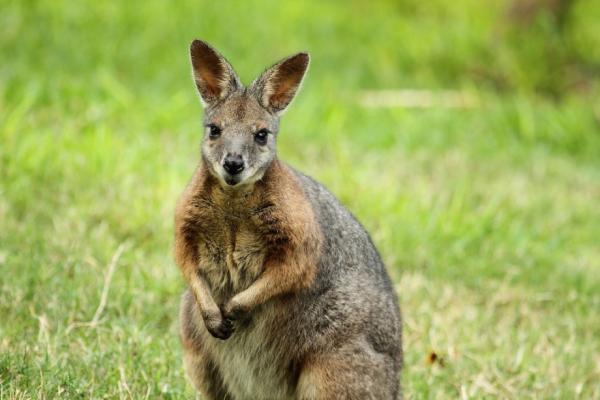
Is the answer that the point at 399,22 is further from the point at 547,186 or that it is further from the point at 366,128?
the point at 547,186

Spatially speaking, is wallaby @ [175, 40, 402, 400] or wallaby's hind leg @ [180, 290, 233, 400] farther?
wallaby's hind leg @ [180, 290, 233, 400]

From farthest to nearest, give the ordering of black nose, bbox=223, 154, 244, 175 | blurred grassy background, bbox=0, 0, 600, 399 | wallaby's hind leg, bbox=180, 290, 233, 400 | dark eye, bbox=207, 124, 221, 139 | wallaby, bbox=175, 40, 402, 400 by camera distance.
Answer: blurred grassy background, bbox=0, 0, 600, 399 → wallaby's hind leg, bbox=180, 290, 233, 400 → dark eye, bbox=207, 124, 221, 139 → wallaby, bbox=175, 40, 402, 400 → black nose, bbox=223, 154, 244, 175

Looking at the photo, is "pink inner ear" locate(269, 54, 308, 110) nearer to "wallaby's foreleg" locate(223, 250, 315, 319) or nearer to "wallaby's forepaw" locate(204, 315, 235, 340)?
"wallaby's foreleg" locate(223, 250, 315, 319)

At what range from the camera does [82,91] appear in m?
8.15

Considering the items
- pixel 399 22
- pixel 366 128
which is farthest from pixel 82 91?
pixel 399 22

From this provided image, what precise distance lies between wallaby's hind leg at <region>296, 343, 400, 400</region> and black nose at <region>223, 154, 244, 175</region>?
0.79 meters

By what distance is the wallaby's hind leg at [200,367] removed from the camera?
4359mm

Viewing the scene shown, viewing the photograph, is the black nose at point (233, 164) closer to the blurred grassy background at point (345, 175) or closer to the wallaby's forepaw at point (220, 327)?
the wallaby's forepaw at point (220, 327)

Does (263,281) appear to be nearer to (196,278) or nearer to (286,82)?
(196,278)

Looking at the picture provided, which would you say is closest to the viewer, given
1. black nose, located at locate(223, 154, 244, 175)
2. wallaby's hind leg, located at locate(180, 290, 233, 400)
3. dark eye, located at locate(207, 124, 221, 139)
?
black nose, located at locate(223, 154, 244, 175)

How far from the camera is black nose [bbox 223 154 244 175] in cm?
405

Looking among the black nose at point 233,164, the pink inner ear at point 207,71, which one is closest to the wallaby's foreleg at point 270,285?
the black nose at point 233,164

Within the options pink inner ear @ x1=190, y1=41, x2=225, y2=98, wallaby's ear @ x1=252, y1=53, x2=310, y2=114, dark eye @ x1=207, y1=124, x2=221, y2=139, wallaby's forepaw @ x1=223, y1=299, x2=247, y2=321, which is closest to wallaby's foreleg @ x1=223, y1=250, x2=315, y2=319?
wallaby's forepaw @ x1=223, y1=299, x2=247, y2=321

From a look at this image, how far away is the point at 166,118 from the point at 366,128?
194 centimetres
